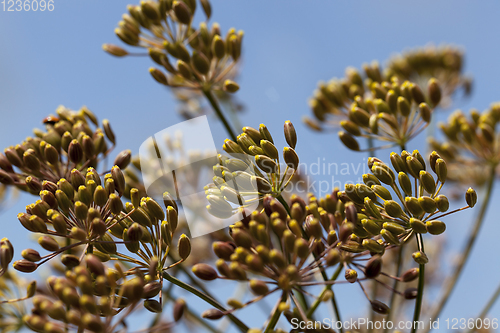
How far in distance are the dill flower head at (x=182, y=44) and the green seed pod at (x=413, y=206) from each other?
2.07 meters

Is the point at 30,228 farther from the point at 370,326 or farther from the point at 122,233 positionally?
the point at 370,326

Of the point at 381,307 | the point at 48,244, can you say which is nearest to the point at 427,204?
the point at 381,307

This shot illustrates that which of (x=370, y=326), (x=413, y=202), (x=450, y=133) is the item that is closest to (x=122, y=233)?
(x=413, y=202)

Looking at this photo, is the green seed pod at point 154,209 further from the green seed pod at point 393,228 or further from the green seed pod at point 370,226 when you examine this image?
the green seed pod at point 393,228

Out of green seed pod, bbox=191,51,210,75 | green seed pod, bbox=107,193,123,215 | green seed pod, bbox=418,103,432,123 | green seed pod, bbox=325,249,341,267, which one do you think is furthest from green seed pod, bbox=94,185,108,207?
green seed pod, bbox=418,103,432,123

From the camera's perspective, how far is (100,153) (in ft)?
11.5

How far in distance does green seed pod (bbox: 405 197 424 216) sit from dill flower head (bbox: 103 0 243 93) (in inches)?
81.6

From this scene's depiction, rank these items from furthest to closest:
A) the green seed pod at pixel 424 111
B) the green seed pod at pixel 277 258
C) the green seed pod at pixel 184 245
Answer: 1. the green seed pod at pixel 424 111
2. the green seed pod at pixel 184 245
3. the green seed pod at pixel 277 258

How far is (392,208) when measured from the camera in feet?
8.73

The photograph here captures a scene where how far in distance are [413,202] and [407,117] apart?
4.98 feet

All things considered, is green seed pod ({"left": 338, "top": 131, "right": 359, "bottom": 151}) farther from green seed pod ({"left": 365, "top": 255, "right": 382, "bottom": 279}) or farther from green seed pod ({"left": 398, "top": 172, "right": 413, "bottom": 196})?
green seed pod ({"left": 365, "top": 255, "right": 382, "bottom": 279})

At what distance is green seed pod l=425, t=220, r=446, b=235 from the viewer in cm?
259

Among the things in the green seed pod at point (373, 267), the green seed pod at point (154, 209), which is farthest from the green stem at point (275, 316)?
the green seed pod at point (154, 209)

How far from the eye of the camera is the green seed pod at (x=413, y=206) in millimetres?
2645
